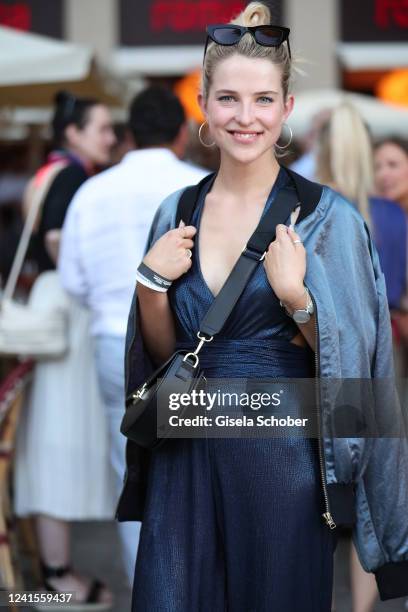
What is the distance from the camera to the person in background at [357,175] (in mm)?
4137

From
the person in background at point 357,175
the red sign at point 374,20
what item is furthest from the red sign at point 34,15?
the person in background at point 357,175

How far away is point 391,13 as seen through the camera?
11.1 metres

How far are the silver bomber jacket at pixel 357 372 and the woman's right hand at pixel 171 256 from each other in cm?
16

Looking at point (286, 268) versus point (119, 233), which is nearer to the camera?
point (286, 268)

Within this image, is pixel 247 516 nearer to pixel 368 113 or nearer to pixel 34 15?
pixel 368 113

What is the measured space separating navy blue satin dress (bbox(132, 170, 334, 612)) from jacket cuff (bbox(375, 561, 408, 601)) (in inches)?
5.5

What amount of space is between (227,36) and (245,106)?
183mm

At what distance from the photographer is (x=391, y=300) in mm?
4520

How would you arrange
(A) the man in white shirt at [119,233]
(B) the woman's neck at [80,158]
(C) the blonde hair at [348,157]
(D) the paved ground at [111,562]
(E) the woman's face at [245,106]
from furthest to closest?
(B) the woman's neck at [80,158] < (D) the paved ground at [111,562] < (C) the blonde hair at [348,157] < (A) the man in white shirt at [119,233] < (E) the woman's face at [245,106]

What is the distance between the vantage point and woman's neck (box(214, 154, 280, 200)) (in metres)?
2.60

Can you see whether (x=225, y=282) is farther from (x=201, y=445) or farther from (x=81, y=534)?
(x=81, y=534)

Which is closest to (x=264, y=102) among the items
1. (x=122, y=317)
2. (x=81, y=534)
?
(x=122, y=317)

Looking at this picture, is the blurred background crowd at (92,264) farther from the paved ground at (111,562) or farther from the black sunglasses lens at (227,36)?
the black sunglasses lens at (227,36)

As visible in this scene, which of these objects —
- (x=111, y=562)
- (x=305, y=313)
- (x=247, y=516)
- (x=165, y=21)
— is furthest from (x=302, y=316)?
(x=165, y=21)
